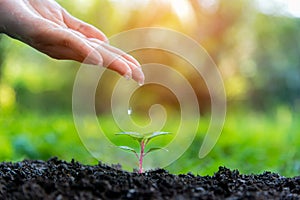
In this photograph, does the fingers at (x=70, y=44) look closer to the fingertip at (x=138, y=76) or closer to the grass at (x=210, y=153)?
the fingertip at (x=138, y=76)

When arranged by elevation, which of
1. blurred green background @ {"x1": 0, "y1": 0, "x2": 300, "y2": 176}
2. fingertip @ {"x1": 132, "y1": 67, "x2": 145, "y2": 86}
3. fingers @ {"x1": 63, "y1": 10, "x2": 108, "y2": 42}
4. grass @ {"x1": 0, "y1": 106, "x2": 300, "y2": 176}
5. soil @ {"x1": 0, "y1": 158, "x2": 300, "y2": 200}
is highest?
blurred green background @ {"x1": 0, "y1": 0, "x2": 300, "y2": 176}

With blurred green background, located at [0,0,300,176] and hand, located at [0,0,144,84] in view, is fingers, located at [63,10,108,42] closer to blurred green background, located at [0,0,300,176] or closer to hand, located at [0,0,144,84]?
hand, located at [0,0,144,84]

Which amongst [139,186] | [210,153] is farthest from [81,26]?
[210,153]

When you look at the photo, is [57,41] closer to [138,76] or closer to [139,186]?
[138,76]

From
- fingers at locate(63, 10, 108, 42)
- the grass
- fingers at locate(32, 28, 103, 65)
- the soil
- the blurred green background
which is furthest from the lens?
the blurred green background

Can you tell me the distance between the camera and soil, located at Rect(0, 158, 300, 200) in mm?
1264

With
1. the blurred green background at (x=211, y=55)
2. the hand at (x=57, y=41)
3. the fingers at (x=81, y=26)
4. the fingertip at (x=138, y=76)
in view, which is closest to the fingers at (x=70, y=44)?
the hand at (x=57, y=41)

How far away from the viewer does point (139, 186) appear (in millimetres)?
1360

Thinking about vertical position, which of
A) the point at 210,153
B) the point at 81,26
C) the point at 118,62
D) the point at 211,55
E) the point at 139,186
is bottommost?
the point at 139,186

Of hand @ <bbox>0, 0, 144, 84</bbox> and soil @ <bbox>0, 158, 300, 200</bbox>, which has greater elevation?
→ hand @ <bbox>0, 0, 144, 84</bbox>

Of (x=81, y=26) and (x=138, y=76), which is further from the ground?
(x=81, y=26)

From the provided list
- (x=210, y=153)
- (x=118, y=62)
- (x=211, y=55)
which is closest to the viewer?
(x=118, y=62)

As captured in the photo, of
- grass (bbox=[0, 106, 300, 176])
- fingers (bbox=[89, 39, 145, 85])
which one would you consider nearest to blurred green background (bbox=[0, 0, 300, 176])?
grass (bbox=[0, 106, 300, 176])

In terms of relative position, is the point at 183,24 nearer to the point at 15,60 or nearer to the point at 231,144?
the point at 15,60
